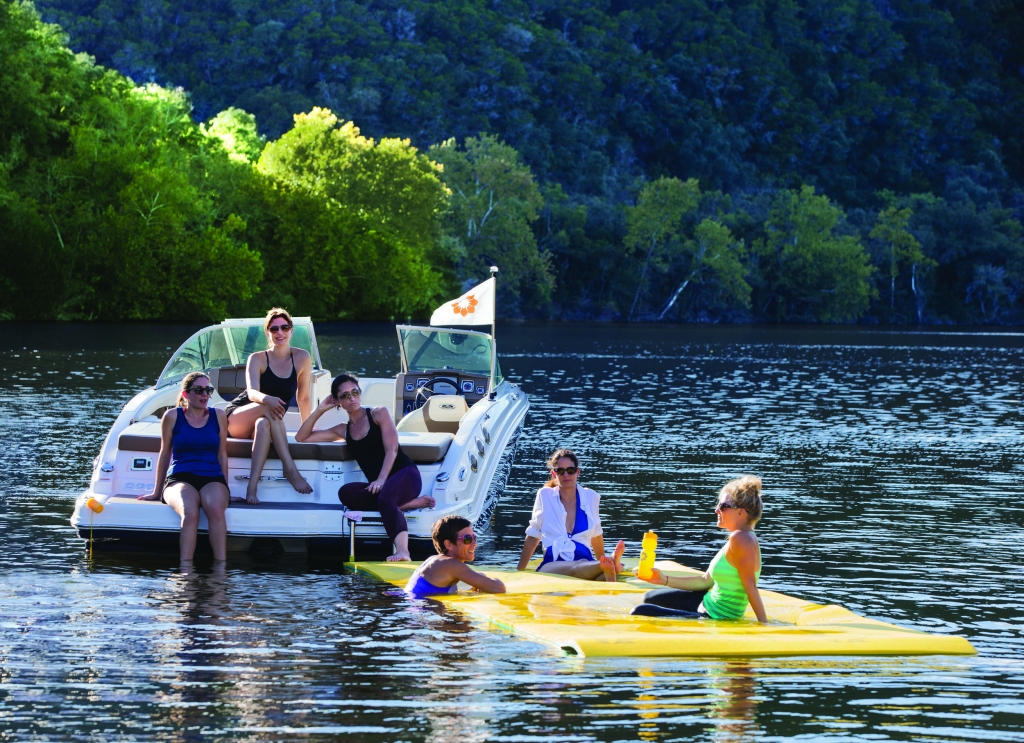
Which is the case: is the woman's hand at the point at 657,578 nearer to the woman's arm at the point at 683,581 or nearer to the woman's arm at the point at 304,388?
the woman's arm at the point at 683,581

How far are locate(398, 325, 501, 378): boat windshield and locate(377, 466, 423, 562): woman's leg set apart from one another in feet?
14.9

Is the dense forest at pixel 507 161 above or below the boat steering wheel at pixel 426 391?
above

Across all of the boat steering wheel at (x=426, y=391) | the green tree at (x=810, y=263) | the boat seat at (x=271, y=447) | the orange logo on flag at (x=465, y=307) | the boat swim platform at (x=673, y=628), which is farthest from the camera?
the green tree at (x=810, y=263)

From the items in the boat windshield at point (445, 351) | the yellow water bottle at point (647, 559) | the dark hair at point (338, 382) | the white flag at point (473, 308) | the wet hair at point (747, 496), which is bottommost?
the yellow water bottle at point (647, 559)

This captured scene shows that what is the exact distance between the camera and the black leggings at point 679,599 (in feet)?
32.5

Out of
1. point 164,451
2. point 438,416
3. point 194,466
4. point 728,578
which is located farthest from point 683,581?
point 438,416

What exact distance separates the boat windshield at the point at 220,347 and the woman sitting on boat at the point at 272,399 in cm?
163

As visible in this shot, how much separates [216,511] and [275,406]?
42.3 inches

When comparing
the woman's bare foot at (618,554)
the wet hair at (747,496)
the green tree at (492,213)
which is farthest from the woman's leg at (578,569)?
the green tree at (492,213)

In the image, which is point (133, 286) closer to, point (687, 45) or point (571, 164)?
point (571, 164)

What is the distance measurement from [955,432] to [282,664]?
64.5 ft

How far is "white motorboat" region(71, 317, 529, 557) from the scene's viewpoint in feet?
38.4

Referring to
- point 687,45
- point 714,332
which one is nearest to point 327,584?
point 714,332

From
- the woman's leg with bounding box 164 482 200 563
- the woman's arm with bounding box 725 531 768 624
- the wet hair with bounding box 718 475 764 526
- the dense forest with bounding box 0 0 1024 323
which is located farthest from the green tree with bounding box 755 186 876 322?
the wet hair with bounding box 718 475 764 526
